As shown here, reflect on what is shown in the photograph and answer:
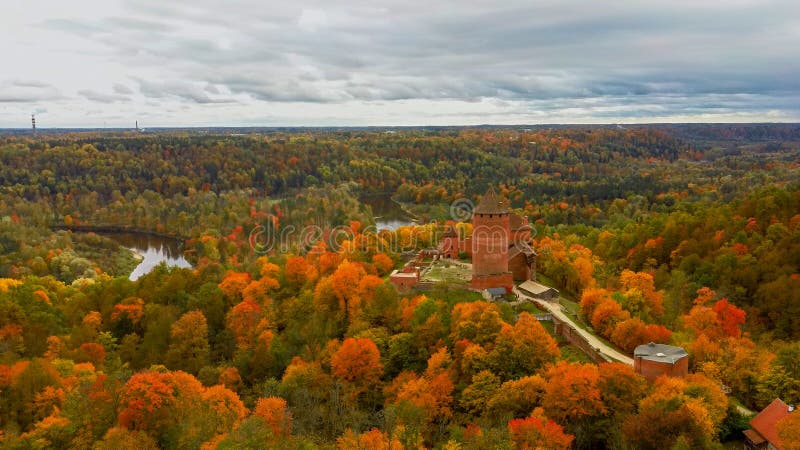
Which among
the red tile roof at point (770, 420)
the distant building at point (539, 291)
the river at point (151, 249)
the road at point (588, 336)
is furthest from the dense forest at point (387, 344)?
the river at point (151, 249)

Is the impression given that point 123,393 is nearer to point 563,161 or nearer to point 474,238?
point 474,238

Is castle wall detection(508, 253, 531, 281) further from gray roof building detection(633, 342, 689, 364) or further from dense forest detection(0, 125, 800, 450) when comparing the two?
gray roof building detection(633, 342, 689, 364)

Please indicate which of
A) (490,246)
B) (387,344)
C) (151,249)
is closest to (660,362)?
(490,246)

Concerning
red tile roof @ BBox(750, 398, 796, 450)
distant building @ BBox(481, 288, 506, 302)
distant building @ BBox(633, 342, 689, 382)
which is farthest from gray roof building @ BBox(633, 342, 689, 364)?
distant building @ BBox(481, 288, 506, 302)

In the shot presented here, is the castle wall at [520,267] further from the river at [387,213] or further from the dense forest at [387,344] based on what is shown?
the river at [387,213]

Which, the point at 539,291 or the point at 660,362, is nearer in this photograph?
the point at 660,362

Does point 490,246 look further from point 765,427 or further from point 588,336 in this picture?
point 765,427

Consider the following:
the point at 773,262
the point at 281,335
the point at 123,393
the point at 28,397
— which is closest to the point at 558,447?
the point at 123,393
